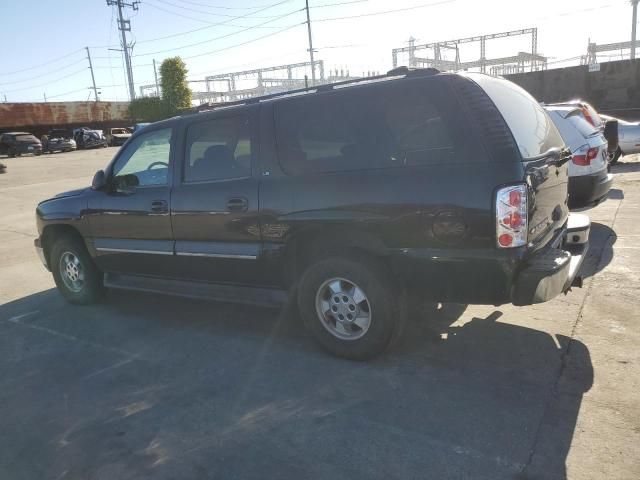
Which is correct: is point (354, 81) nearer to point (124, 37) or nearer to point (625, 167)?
point (625, 167)

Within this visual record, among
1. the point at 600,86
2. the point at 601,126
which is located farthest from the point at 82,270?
the point at 600,86

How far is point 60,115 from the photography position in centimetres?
4603

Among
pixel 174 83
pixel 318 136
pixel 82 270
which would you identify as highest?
pixel 174 83

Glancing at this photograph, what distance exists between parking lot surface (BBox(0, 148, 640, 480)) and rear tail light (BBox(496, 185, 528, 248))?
95 centimetres

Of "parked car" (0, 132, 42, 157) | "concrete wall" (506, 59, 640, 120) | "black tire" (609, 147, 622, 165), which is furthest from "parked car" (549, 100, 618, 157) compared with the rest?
"parked car" (0, 132, 42, 157)

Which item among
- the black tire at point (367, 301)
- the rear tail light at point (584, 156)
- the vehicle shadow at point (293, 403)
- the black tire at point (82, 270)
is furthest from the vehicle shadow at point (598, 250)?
the black tire at point (82, 270)

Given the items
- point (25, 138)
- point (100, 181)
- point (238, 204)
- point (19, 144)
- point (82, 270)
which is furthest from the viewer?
point (25, 138)

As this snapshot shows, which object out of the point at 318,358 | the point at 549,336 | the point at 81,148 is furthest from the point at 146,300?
the point at 81,148

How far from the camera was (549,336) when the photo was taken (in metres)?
4.00

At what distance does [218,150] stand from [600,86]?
82.5 feet

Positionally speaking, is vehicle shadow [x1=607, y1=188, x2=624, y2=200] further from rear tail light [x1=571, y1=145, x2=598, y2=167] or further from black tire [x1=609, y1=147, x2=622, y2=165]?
black tire [x1=609, y1=147, x2=622, y2=165]

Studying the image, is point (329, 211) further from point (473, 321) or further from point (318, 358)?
point (473, 321)

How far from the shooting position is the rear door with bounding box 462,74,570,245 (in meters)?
3.25

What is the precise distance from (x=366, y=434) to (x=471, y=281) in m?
1.12
